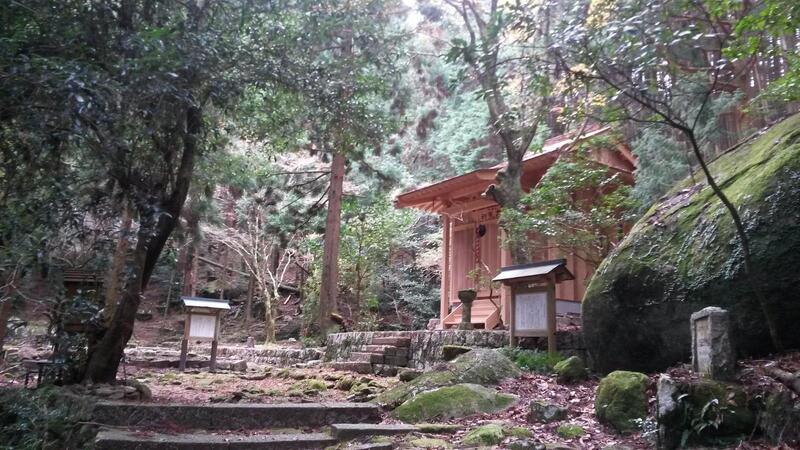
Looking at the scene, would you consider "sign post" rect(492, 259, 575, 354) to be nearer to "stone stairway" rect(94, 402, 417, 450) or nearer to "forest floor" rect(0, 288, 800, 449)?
"forest floor" rect(0, 288, 800, 449)

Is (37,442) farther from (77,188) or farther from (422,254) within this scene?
(422,254)

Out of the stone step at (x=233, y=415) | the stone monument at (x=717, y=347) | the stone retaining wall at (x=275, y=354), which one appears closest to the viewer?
the stone monument at (x=717, y=347)

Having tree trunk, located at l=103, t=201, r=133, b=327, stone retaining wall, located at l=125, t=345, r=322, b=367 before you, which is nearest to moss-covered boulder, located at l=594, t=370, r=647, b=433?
tree trunk, located at l=103, t=201, r=133, b=327

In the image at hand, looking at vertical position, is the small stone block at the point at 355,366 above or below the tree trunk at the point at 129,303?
below

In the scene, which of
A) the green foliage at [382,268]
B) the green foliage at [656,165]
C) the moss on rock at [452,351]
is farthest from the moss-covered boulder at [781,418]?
the green foliage at [382,268]

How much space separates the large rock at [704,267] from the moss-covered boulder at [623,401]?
90cm

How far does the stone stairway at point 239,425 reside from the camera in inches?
207

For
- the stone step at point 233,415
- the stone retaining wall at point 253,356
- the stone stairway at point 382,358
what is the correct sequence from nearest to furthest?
the stone step at point 233,415, the stone stairway at point 382,358, the stone retaining wall at point 253,356

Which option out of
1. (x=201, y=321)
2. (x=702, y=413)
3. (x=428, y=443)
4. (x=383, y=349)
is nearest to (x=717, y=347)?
(x=702, y=413)

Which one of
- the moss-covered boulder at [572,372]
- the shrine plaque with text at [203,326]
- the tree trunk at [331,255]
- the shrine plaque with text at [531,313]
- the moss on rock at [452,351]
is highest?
the tree trunk at [331,255]

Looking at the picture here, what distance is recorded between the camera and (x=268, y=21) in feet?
27.8

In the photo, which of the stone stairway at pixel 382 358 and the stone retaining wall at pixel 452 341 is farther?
the stone stairway at pixel 382 358

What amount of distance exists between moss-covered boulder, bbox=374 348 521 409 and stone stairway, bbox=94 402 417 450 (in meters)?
0.50

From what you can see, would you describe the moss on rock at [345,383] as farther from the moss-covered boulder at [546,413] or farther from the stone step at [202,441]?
the moss-covered boulder at [546,413]
